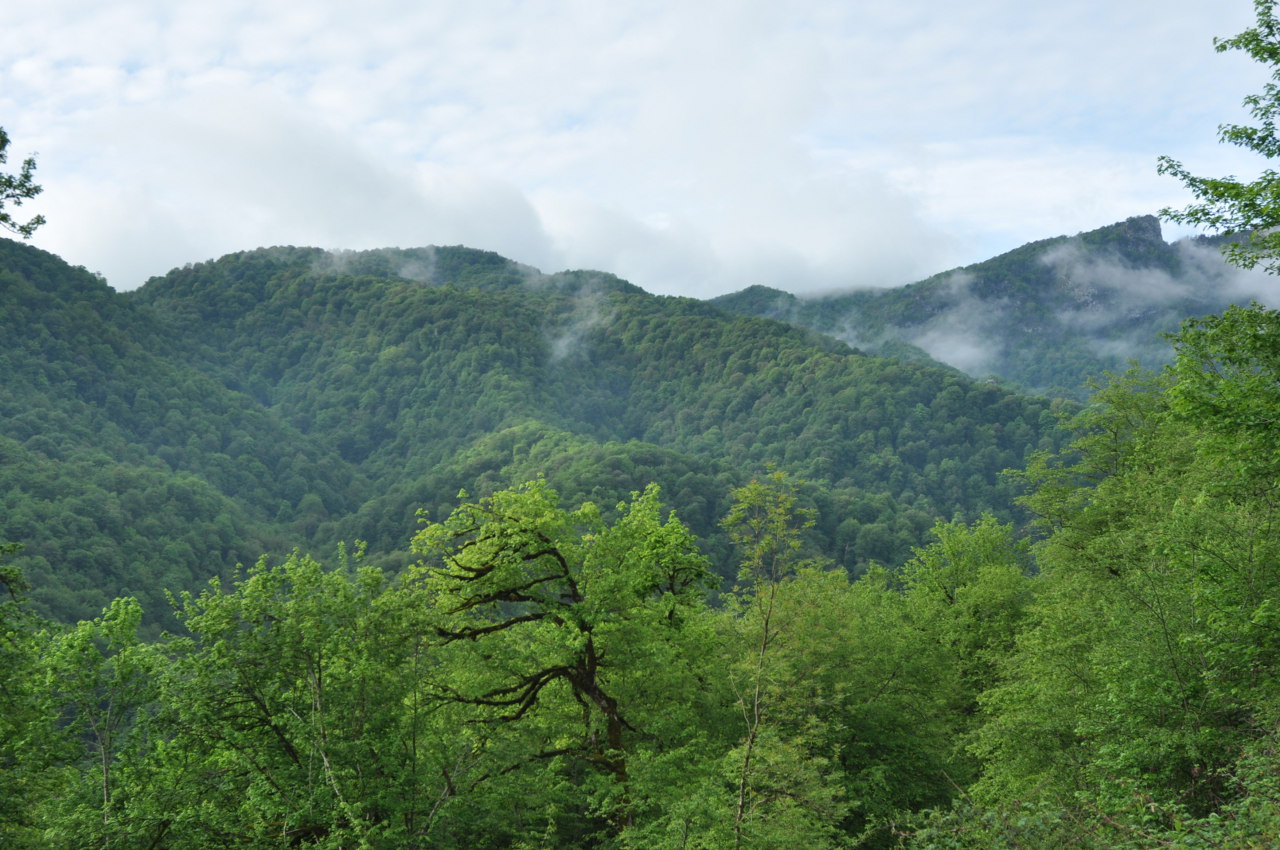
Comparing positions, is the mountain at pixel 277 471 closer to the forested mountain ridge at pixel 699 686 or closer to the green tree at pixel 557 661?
the forested mountain ridge at pixel 699 686

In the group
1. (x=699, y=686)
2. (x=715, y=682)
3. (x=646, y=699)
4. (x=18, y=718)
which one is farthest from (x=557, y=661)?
(x=18, y=718)

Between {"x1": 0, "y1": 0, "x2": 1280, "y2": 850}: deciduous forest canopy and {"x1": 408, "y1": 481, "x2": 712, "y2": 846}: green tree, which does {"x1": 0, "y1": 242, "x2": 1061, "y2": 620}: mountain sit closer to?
{"x1": 0, "y1": 0, "x2": 1280, "y2": 850}: deciduous forest canopy

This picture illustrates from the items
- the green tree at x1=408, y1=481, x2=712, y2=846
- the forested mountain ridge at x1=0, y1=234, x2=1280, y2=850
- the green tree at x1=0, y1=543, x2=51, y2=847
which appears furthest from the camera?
the green tree at x1=408, y1=481, x2=712, y2=846

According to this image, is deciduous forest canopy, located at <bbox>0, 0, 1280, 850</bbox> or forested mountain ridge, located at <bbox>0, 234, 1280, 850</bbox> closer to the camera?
deciduous forest canopy, located at <bbox>0, 0, 1280, 850</bbox>

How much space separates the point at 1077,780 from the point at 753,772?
678cm

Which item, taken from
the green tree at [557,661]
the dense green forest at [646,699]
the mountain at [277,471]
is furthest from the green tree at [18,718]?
the mountain at [277,471]

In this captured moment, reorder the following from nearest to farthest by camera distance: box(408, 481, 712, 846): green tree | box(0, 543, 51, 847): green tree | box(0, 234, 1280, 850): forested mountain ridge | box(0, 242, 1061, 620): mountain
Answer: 1. box(0, 543, 51, 847): green tree
2. box(0, 234, 1280, 850): forested mountain ridge
3. box(408, 481, 712, 846): green tree
4. box(0, 242, 1061, 620): mountain

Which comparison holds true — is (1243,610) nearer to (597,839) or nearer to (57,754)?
(597,839)

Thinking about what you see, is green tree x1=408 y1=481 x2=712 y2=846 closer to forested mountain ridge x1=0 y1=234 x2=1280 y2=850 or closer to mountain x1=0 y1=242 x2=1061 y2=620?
forested mountain ridge x1=0 y1=234 x2=1280 y2=850

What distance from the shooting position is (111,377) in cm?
18438

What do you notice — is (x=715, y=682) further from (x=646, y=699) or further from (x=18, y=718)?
(x=18, y=718)

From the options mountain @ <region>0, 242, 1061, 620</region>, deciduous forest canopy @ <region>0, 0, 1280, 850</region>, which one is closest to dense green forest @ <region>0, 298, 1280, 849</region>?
deciduous forest canopy @ <region>0, 0, 1280, 850</region>

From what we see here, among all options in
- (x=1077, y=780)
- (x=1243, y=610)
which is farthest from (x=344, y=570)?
(x=1243, y=610)

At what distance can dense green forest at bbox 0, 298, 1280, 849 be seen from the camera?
1189 centimetres
